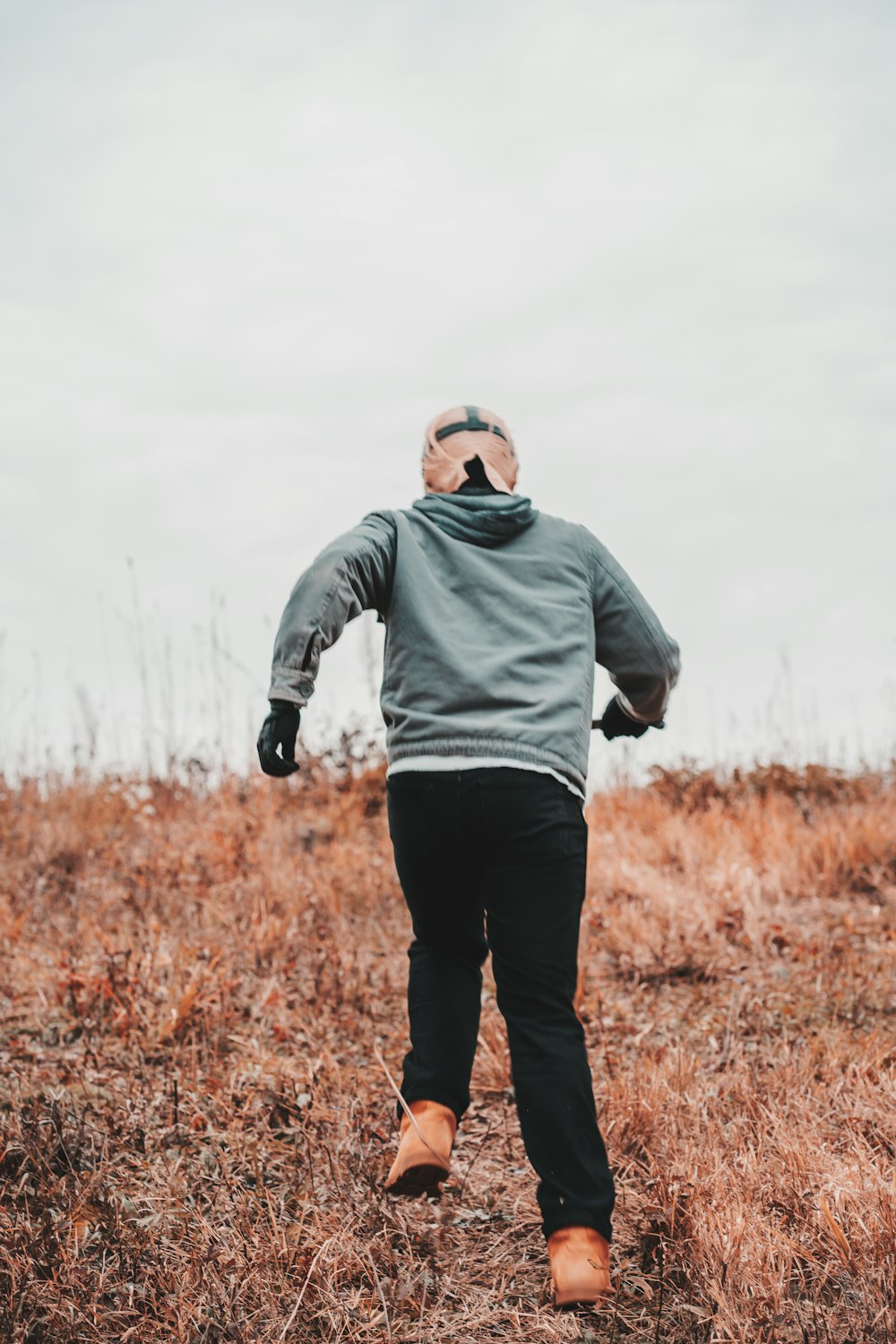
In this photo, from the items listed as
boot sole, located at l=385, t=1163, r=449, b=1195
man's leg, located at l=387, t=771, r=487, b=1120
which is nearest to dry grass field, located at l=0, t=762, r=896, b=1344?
boot sole, located at l=385, t=1163, r=449, b=1195

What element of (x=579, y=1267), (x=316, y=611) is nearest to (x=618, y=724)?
(x=316, y=611)

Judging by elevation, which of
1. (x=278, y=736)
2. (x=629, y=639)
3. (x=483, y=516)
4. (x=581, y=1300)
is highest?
(x=483, y=516)

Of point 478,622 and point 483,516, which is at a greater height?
point 483,516

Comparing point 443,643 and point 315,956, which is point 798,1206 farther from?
point 315,956

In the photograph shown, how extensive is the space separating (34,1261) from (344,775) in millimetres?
5870

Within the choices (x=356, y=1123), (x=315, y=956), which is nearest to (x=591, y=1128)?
(x=356, y=1123)

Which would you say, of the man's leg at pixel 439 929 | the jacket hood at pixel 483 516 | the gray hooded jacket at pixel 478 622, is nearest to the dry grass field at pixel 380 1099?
the man's leg at pixel 439 929

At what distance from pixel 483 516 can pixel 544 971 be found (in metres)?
1.09

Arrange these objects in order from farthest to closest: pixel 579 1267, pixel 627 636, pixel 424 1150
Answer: pixel 627 636 < pixel 424 1150 < pixel 579 1267

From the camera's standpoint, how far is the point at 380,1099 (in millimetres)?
3604

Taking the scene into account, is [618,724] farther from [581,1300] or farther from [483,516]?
[581,1300]

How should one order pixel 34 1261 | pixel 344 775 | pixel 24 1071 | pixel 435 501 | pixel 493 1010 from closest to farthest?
pixel 34 1261, pixel 435 501, pixel 24 1071, pixel 493 1010, pixel 344 775

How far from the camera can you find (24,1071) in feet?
12.0

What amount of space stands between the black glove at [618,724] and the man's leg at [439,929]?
719 mm
